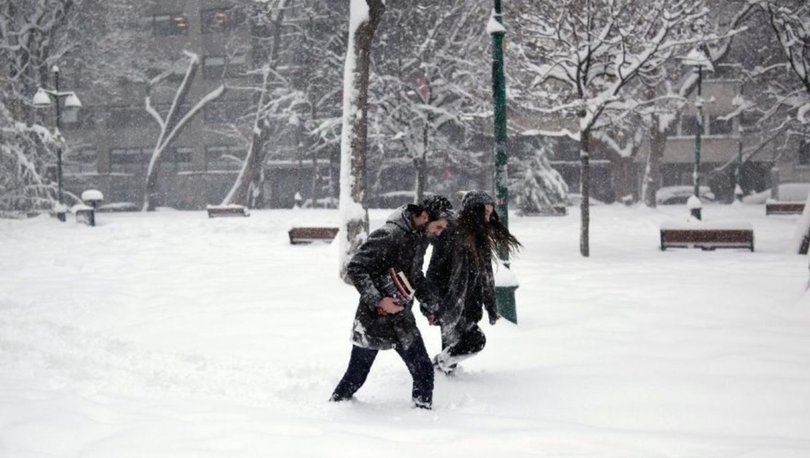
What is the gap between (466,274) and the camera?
5.79 metres

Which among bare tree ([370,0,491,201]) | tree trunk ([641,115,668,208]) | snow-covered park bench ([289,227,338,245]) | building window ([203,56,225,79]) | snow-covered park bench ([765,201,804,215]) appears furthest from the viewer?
building window ([203,56,225,79])

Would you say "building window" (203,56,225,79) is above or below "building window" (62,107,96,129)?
above

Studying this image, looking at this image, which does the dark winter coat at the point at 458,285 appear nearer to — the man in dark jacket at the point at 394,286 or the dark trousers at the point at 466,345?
the dark trousers at the point at 466,345

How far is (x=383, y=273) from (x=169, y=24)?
47698 millimetres

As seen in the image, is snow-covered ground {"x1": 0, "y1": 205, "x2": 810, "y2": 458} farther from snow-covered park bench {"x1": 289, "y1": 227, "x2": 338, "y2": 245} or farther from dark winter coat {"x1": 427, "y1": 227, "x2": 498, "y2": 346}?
snow-covered park bench {"x1": 289, "y1": 227, "x2": 338, "y2": 245}

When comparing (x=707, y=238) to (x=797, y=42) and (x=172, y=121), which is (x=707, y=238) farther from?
(x=172, y=121)

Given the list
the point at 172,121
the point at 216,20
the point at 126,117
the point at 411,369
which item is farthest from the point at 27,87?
the point at 411,369

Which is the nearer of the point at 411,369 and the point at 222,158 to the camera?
the point at 411,369

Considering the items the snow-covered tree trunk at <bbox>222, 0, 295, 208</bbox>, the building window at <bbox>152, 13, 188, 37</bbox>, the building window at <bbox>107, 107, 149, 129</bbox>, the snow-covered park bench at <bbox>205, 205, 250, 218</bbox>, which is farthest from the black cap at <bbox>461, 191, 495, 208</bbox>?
the building window at <bbox>107, 107, 149, 129</bbox>

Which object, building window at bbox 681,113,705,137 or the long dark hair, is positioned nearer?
the long dark hair

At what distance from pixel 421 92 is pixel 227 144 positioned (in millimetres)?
24707

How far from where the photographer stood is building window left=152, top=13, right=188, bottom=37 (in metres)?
46.3

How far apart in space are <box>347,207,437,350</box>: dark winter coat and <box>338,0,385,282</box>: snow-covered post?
6.12 m

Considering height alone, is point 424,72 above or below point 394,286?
above
